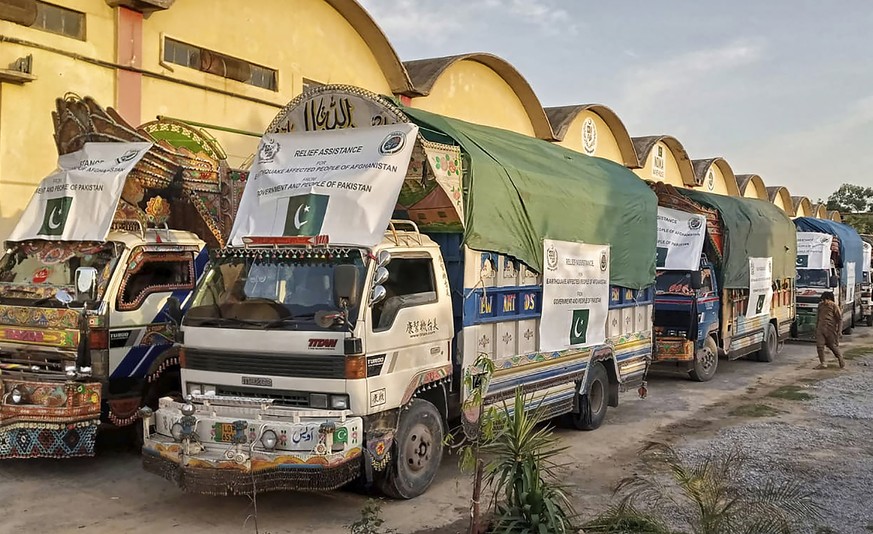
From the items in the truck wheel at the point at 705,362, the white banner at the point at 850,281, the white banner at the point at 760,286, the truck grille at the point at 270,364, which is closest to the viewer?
the truck grille at the point at 270,364

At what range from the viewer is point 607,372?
10469 millimetres

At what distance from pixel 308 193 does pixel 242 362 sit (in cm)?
157

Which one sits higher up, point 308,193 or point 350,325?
point 308,193

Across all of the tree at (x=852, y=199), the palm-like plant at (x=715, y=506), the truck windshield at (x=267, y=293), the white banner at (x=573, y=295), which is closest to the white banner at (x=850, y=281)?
the white banner at (x=573, y=295)

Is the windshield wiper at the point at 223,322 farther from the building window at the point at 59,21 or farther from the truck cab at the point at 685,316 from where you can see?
the truck cab at the point at 685,316

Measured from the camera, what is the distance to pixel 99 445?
29.3ft

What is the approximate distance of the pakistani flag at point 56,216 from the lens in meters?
8.37

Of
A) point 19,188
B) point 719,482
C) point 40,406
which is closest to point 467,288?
point 719,482

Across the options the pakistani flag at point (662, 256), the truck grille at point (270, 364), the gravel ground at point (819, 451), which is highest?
the pakistani flag at point (662, 256)

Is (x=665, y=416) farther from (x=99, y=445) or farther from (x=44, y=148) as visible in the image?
(x=44, y=148)

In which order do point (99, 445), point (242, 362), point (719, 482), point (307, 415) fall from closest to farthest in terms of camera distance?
point (719, 482) < point (307, 415) < point (242, 362) < point (99, 445)

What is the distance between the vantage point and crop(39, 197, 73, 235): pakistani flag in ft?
27.5

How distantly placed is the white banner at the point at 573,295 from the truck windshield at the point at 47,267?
4.66m

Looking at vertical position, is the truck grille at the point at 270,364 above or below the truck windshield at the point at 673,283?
below
